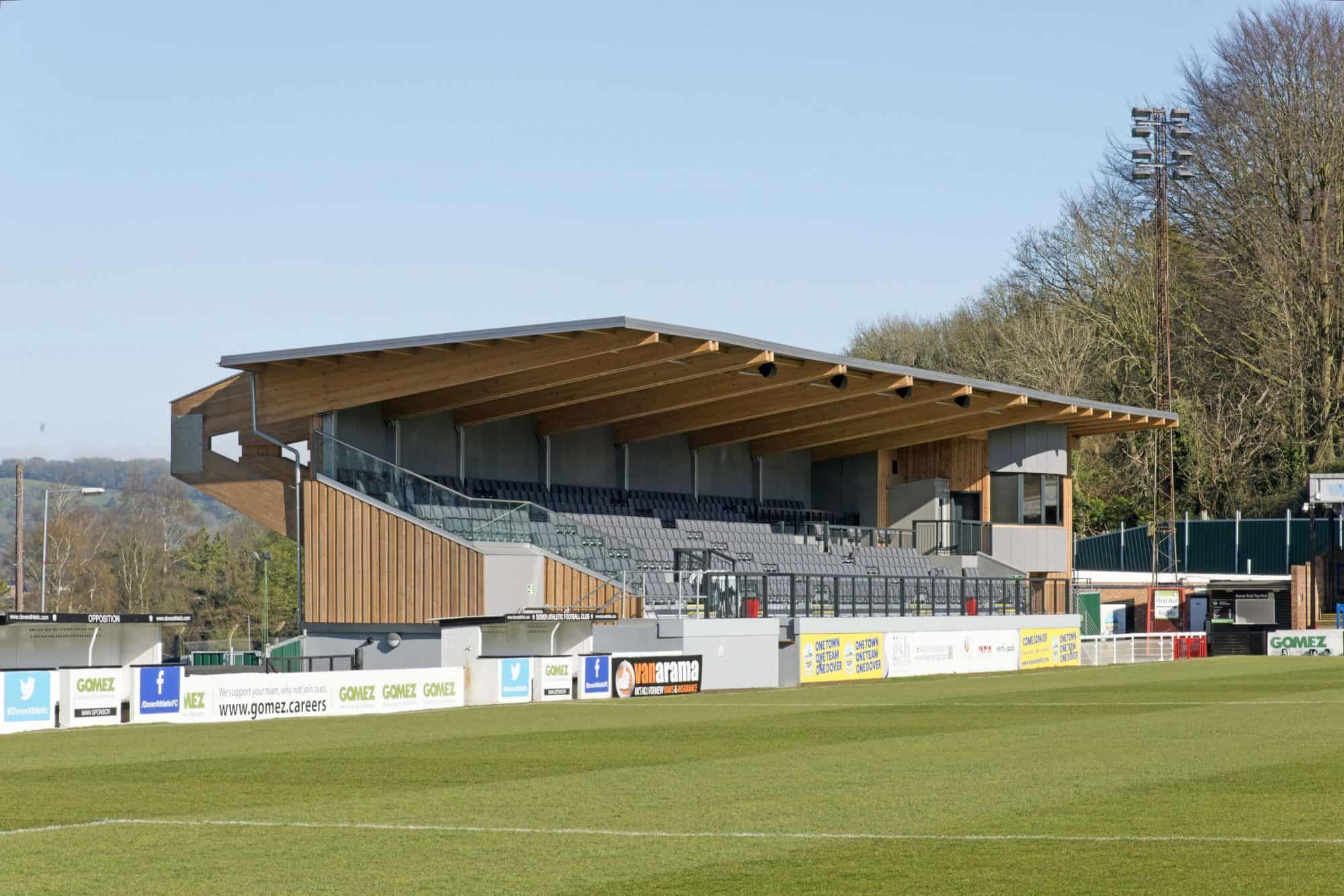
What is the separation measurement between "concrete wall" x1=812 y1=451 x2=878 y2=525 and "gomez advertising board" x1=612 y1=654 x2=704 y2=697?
2101cm

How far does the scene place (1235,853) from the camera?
9461 mm

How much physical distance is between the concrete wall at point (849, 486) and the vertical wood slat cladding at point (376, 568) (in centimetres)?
1920

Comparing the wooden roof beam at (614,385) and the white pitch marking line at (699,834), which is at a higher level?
the wooden roof beam at (614,385)

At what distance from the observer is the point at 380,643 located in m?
35.7

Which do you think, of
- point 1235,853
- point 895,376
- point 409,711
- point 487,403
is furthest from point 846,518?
point 1235,853

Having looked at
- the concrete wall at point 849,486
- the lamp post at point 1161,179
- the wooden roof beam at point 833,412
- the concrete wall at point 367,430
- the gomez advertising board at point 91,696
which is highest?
the lamp post at point 1161,179

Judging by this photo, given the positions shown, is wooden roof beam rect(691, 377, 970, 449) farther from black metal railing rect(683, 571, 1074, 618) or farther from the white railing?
the white railing

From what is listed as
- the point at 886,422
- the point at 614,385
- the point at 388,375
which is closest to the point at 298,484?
the point at 388,375

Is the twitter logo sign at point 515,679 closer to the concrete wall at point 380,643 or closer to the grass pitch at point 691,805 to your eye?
the grass pitch at point 691,805

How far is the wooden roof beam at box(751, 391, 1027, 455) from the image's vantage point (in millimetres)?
46000

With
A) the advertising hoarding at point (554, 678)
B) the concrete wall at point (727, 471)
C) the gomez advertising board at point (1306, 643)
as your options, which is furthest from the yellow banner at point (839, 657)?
the gomez advertising board at point (1306, 643)

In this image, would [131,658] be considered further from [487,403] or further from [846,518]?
[846,518]

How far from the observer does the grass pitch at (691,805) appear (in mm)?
8914

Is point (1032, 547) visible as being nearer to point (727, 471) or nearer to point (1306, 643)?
point (1306, 643)
